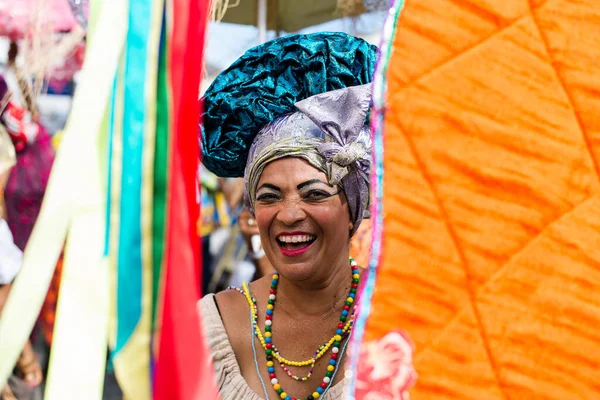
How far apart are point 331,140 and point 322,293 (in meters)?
0.47

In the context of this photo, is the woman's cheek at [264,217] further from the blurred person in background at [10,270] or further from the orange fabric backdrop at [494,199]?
the orange fabric backdrop at [494,199]

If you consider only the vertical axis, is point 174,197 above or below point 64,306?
above

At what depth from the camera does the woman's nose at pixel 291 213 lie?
2.12m

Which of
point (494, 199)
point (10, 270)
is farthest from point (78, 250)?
point (10, 270)

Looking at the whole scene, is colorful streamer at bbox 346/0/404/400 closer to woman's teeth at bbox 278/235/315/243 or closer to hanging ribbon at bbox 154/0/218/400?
hanging ribbon at bbox 154/0/218/400

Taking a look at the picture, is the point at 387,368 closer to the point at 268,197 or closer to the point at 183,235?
the point at 183,235

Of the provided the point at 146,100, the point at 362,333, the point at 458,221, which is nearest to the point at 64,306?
the point at 146,100

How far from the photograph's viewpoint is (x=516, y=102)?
3.29ft

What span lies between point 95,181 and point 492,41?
0.53 metres

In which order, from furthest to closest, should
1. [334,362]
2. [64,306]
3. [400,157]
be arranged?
[334,362], [400,157], [64,306]

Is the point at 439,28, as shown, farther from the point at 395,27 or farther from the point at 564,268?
the point at 564,268

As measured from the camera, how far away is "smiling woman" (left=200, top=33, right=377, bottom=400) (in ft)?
6.90

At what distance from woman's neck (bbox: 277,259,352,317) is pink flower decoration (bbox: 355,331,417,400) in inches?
48.9

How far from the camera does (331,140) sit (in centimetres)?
211
